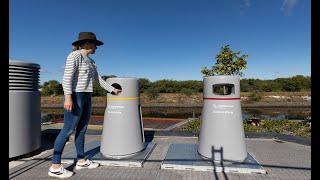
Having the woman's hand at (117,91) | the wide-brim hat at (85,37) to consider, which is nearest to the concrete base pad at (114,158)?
the woman's hand at (117,91)

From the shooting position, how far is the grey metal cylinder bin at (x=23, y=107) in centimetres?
388

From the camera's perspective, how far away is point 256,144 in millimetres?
5391

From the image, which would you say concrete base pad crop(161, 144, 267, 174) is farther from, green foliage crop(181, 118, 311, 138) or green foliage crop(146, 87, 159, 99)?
green foliage crop(146, 87, 159, 99)

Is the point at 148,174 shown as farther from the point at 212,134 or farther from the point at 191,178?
the point at 212,134

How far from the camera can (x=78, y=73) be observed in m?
3.53

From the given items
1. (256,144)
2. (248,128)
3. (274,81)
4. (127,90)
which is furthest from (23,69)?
(274,81)

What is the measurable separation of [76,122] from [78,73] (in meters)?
0.76

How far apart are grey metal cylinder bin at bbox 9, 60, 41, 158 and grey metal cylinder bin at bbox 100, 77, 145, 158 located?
4.50 feet

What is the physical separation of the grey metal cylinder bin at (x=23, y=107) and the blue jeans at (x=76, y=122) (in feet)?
3.57

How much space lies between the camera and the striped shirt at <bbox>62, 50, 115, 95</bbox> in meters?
3.31

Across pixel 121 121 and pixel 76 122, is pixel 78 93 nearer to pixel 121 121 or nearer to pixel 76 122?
pixel 76 122

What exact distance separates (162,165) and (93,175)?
1097mm

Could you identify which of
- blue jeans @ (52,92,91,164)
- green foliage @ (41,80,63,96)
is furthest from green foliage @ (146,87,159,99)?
blue jeans @ (52,92,91,164)

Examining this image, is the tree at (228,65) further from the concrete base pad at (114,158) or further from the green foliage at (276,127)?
the concrete base pad at (114,158)
